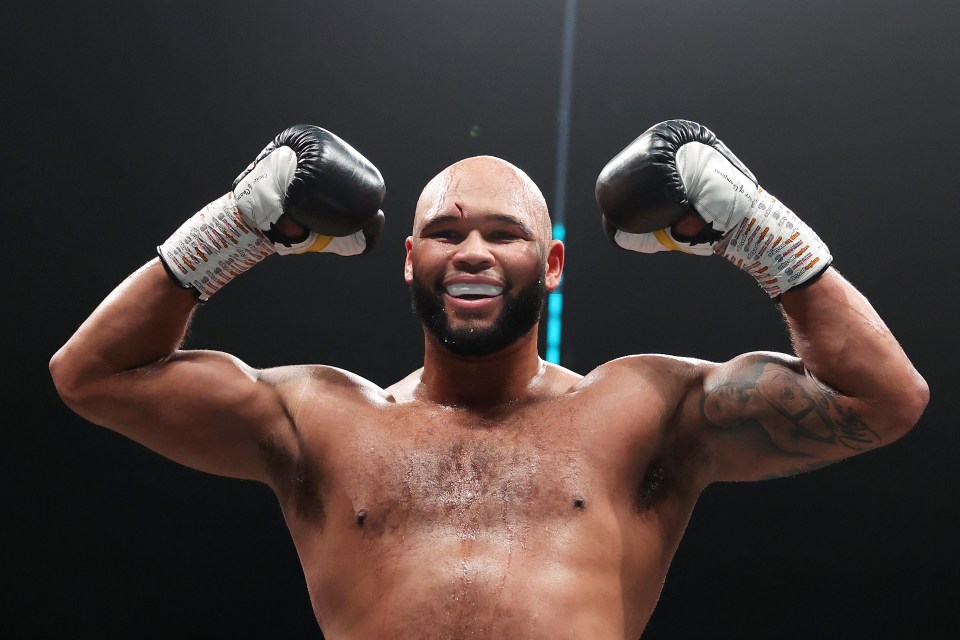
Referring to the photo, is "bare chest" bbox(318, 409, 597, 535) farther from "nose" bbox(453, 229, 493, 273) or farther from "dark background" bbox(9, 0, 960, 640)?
"dark background" bbox(9, 0, 960, 640)

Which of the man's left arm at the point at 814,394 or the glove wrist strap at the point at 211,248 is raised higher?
the glove wrist strap at the point at 211,248

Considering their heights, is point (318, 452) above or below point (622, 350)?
above

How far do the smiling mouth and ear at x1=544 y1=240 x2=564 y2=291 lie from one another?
7.9 inches

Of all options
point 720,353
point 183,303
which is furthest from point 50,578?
point 720,353

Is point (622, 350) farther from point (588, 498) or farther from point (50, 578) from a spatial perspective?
point (50, 578)

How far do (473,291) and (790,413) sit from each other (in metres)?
0.58

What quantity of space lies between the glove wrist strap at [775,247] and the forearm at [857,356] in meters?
0.03

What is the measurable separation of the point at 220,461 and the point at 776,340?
5.34 ft

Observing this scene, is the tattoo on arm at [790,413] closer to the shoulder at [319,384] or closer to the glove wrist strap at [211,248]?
the shoulder at [319,384]

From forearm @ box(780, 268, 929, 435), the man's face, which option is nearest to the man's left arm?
forearm @ box(780, 268, 929, 435)

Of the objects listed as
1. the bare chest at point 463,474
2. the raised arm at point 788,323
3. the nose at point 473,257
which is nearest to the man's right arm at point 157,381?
the bare chest at point 463,474

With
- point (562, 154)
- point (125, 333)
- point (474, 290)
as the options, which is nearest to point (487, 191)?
point (474, 290)

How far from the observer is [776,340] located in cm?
273

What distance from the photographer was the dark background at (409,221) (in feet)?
8.80
